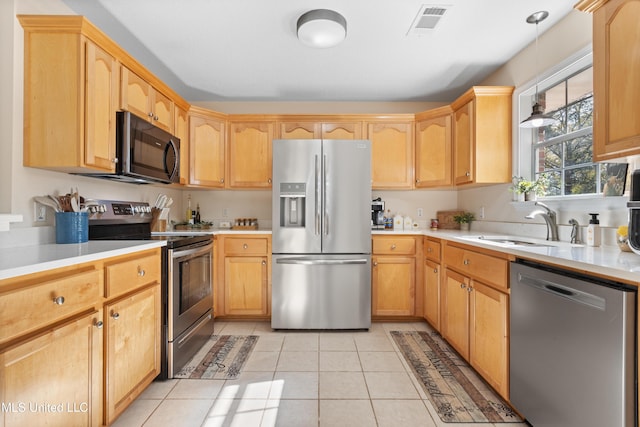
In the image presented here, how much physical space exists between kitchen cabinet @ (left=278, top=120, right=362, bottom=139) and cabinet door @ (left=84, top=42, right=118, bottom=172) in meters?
1.67

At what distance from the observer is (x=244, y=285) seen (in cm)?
307

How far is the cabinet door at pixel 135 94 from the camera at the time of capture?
2.09m

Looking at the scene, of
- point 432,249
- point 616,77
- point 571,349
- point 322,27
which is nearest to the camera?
point 571,349

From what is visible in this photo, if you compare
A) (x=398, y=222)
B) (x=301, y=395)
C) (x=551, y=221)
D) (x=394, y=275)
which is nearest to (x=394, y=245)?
(x=394, y=275)

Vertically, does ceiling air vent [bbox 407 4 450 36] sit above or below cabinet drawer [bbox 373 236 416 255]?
above

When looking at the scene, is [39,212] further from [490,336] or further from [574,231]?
[574,231]

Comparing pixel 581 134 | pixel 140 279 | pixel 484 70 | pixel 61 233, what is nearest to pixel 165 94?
pixel 61 233

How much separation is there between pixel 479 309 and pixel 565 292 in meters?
0.76

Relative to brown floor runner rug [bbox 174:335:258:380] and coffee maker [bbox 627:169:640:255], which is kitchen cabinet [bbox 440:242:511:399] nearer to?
coffee maker [bbox 627:169:640:255]

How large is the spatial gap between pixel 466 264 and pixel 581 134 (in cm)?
117

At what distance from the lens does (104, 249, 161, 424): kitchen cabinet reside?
4.91ft

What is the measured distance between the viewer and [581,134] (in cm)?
208

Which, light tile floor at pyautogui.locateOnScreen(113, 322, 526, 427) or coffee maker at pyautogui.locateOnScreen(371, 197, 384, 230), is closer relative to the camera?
light tile floor at pyautogui.locateOnScreen(113, 322, 526, 427)

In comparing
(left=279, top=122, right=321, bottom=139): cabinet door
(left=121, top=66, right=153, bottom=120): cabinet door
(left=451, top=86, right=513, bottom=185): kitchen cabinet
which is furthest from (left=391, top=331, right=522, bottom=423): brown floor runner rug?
(left=121, top=66, right=153, bottom=120): cabinet door
